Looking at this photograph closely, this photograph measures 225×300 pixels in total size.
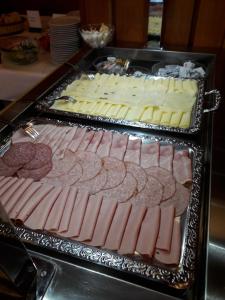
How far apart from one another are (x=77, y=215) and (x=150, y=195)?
262 mm

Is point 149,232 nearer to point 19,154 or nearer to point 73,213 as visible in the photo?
point 73,213

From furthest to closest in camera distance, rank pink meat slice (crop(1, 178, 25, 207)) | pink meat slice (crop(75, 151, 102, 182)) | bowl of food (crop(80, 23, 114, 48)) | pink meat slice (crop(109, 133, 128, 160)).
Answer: bowl of food (crop(80, 23, 114, 48)), pink meat slice (crop(109, 133, 128, 160)), pink meat slice (crop(75, 151, 102, 182)), pink meat slice (crop(1, 178, 25, 207))

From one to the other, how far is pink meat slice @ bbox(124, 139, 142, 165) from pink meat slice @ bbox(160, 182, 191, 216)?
0.69 ft

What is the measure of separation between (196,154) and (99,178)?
0.41 metres

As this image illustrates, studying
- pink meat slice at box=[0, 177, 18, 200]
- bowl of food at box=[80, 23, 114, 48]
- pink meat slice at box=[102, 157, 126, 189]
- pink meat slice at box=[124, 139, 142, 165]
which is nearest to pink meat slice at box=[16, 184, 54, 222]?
pink meat slice at box=[0, 177, 18, 200]

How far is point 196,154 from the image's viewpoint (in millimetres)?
1101

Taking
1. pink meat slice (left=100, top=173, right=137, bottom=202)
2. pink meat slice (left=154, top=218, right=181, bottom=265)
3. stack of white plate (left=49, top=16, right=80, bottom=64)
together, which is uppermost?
stack of white plate (left=49, top=16, right=80, bottom=64)

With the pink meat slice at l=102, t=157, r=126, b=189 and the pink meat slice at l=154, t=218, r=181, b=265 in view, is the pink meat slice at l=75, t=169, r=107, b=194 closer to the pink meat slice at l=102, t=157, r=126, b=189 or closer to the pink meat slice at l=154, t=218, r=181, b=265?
the pink meat slice at l=102, t=157, r=126, b=189

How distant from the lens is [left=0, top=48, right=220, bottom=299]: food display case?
2.38ft

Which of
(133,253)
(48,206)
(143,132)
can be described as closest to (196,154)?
(143,132)

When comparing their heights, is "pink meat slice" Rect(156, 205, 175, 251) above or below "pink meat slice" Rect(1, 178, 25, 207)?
below

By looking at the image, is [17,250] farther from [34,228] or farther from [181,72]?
[181,72]

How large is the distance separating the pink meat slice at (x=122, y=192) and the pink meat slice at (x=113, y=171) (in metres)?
0.02

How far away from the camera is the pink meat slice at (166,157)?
1.07 m
